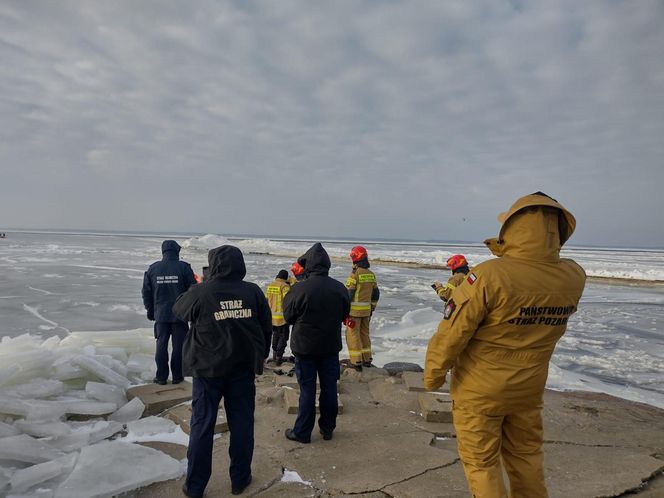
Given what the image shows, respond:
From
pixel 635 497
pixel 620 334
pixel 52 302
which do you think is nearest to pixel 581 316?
pixel 620 334

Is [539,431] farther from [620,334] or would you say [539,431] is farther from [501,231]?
[620,334]

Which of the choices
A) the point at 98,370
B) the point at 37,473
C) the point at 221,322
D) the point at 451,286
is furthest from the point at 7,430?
the point at 451,286

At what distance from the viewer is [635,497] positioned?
327 cm

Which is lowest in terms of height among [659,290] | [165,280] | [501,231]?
[659,290]

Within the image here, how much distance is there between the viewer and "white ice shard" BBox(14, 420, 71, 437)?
156 inches

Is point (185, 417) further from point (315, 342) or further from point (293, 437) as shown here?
point (315, 342)

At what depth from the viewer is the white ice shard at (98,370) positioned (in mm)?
5406

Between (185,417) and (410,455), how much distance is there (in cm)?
227

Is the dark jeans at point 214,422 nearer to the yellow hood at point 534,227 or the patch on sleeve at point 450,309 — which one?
the patch on sleeve at point 450,309

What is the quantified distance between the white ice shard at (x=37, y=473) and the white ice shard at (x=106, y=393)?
58.7 inches

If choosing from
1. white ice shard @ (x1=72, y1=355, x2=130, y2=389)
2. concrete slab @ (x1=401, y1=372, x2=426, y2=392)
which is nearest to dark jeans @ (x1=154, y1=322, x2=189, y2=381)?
white ice shard @ (x1=72, y1=355, x2=130, y2=389)

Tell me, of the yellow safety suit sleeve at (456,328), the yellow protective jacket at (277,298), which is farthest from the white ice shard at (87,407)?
the yellow safety suit sleeve at (456,328)

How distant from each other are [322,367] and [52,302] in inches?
449

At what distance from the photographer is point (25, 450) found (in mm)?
3551
